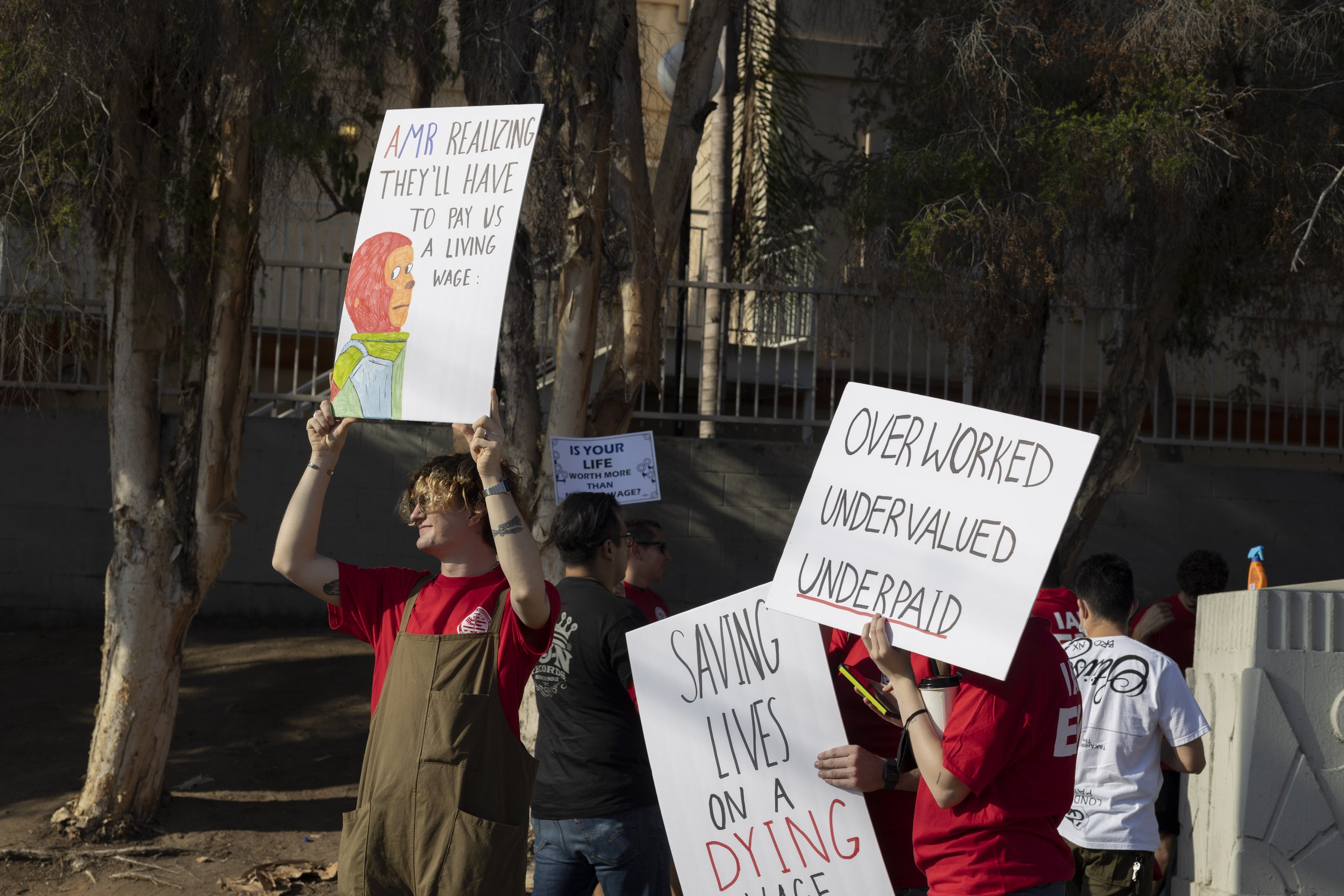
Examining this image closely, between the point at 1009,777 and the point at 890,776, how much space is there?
37 cm

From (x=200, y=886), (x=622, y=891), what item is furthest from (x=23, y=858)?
(x=622, y=891)

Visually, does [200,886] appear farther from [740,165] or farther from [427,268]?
→ [740,165]

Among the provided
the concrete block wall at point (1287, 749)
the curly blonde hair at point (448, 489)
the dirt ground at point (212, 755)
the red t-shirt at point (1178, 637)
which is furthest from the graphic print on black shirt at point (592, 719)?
the red t-shirt at point (1178, 637)

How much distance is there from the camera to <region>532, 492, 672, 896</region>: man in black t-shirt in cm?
378

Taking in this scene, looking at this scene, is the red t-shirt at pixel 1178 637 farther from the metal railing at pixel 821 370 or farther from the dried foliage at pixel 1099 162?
the metal railing at pixel 821 370

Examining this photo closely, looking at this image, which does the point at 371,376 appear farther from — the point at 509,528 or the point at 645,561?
the point at 645,561

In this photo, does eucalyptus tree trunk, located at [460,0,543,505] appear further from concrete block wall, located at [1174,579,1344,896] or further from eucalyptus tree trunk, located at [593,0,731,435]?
concrete block wall, located at [1174,579,1344,896]

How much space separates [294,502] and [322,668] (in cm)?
593

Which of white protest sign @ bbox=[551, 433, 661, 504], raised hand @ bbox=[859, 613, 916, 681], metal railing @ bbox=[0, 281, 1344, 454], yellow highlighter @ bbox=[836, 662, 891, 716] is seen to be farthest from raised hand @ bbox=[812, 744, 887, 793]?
metal railing @ bbox=[0, 281, 1344, 454]

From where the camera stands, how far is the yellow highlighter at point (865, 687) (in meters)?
3.22

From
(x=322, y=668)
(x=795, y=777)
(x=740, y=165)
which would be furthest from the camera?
(x=740, y=165)

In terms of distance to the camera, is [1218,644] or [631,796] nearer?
[631,796]

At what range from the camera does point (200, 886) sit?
6.04 metres

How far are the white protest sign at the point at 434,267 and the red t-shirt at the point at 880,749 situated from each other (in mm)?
1271
